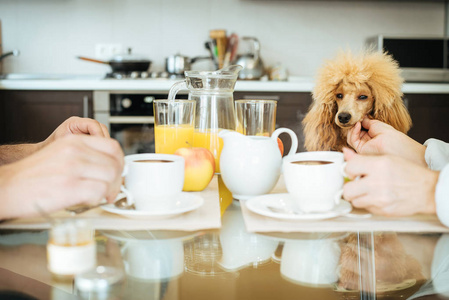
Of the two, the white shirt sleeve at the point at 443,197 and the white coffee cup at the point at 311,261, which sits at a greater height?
the white shirt sleeve at the point at 443,197

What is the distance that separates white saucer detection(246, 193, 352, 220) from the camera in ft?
2.28

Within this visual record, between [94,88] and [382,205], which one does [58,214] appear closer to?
[382,205]

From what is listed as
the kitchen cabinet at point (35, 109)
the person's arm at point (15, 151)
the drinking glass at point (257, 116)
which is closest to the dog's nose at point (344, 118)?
the drinking glass at point (257, 116)

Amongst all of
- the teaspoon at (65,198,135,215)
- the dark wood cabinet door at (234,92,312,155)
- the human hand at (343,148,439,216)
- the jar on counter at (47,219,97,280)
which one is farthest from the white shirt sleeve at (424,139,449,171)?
the dark wood cabinet door at (234,92,312,155)

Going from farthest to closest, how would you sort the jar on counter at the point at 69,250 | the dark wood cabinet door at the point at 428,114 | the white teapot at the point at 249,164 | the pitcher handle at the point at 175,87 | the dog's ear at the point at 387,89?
the dark wood cabinet door at the point at 428,114, the dog's ear at the point at 387,89, the pitcher handle at the point at 175,87, the white teapot at the point at 249,164, the jar on counter at the point at 69,250

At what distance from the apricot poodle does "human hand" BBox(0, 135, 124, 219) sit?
3.76 ft

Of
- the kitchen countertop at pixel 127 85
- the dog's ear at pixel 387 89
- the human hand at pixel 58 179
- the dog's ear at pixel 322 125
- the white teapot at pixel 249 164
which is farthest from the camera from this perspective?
the kitchen countertop at pixel 127 85

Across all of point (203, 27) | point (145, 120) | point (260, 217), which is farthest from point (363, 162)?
point (203, 27)

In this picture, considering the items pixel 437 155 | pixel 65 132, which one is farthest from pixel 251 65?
pixel 437 155

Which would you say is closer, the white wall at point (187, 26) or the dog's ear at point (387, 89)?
the dog's ear at point (387, 89)

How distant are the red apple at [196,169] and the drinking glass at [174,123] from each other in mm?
89

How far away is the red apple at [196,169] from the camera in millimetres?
893

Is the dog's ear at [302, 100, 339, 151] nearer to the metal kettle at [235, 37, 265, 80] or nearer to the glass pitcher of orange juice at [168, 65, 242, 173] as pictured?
the glass pitcher of orange juice at [168, 65, 242, 173]

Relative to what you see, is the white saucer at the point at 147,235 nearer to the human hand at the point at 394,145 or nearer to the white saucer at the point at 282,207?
the white saucer at the point at 282,207
